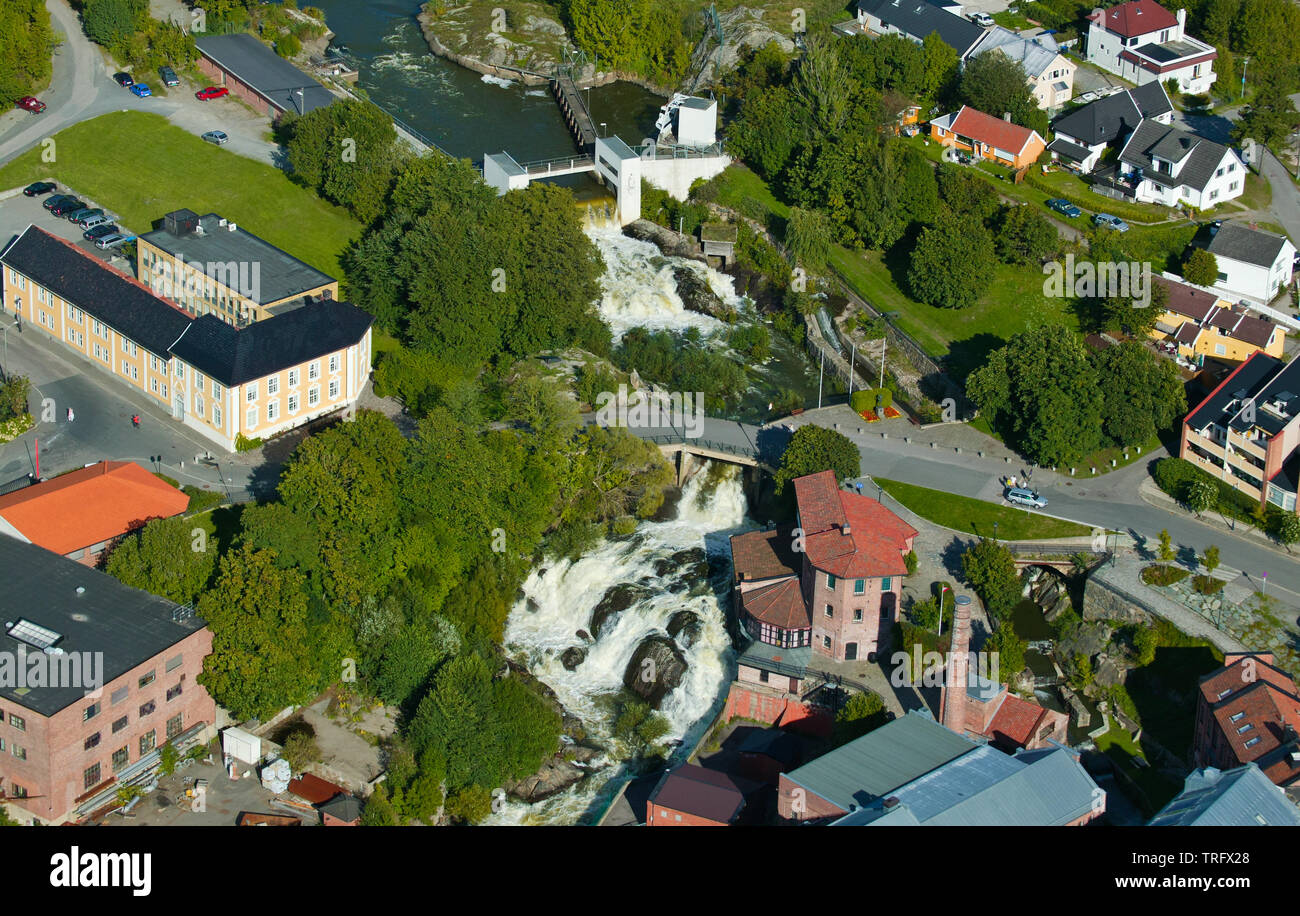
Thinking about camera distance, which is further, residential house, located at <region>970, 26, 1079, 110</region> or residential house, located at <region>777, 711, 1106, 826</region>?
residential house, located at <region>970, 26, 1079, 110</region>

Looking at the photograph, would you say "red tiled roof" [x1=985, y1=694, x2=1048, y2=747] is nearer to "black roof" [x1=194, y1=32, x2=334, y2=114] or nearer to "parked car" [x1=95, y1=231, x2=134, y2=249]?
"parked car" [x1=95, y1=231, x2=134, y2=249]

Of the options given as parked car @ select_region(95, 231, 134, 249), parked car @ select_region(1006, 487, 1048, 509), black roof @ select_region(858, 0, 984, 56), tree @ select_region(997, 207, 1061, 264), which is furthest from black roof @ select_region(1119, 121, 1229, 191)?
parked car @ select_region(95, 231, 134, 249)

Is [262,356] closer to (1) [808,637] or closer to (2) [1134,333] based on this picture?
(1) [808,637]

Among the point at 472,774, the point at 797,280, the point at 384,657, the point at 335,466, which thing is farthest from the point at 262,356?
the point at 797,280

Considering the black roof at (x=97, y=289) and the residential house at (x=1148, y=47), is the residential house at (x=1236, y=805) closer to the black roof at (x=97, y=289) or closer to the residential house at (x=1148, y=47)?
the black roof at (x=97, y=289)

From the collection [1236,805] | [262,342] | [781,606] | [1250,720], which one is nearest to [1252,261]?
[1250,720]

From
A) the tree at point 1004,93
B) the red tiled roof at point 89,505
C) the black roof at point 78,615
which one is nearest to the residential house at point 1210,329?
the tree at point 1004,93
